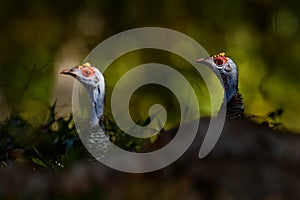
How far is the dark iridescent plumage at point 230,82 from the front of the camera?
1539mm

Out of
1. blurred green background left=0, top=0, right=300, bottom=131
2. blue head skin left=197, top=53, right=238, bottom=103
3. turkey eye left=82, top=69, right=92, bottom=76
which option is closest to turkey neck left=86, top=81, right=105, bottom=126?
turkey eye left=82, top=69, right=92, bottom=76

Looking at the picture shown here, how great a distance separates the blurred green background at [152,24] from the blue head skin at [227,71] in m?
0.96

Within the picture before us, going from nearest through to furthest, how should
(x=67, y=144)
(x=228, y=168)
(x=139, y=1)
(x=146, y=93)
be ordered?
(x=228, y=168), (x=67, y=144), (x=146, y=93), (x=139, y=1)

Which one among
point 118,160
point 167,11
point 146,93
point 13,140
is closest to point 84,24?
point 167,11

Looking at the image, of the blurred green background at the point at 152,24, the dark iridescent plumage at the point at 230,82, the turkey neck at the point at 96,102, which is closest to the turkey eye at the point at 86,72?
the turkey neck at the point at 96,102

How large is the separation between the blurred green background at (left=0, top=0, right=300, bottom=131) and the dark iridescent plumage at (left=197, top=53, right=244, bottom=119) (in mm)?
964

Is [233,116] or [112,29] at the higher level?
[112,29]

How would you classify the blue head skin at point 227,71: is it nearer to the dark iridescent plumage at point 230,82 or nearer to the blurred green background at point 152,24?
the dark iridescent plumage at point 230,82

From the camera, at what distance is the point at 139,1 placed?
11.2 feet

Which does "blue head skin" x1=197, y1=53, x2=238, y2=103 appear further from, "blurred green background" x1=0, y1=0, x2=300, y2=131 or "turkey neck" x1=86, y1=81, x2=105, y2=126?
"blurred green background" x1=0, y1=0, x2=300, y2=131

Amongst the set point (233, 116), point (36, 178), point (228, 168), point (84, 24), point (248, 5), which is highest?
point (248, 5)

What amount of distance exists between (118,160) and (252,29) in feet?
6.37

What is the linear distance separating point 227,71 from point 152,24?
5.92ft

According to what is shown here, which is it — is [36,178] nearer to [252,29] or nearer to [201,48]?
[201,48]
